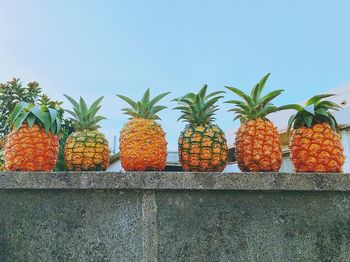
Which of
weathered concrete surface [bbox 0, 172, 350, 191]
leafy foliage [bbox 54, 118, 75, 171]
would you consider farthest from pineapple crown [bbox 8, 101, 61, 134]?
leafy foliage [bbox 54, 118, 75, 171]

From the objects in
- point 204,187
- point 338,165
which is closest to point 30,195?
point 204,187

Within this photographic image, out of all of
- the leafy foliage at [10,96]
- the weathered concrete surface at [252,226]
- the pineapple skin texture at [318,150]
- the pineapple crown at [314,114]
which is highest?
the leafy foliage at [10,96]

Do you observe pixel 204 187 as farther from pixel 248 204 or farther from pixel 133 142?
pixel 133 142

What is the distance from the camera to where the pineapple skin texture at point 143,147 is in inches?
91.5

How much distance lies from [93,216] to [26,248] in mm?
447

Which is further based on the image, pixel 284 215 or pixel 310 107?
pixel 310 107

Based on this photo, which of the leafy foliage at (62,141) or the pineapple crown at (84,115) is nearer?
the pineapple crown at (84,115)

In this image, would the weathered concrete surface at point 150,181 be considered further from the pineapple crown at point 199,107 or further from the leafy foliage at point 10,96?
the leafy foliage at point 10,96

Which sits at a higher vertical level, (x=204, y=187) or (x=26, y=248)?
(x=204, y=187)

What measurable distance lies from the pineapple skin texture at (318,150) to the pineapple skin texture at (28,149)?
5.44ft

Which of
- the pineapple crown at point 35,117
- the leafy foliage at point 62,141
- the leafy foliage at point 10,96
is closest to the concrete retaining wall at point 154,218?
the pineapple crown at point 35,117

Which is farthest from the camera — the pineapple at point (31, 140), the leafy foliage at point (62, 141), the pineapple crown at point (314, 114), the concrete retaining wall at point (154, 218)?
the leafy foliage at point (62, 141)

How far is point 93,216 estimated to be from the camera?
222 centimetres

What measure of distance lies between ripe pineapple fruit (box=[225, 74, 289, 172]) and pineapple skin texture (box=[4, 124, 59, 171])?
4.17 ft
